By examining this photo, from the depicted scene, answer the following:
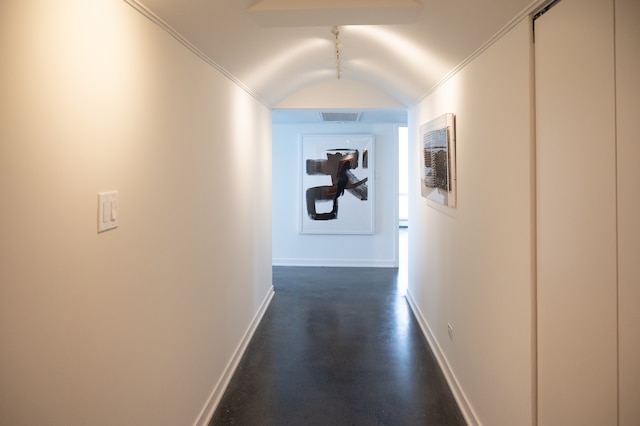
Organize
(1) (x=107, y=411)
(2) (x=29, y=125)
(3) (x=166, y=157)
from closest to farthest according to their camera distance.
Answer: (2) (x=29, y=125) → (1) (x=107, y=411) → (3) (x=166, y=157)

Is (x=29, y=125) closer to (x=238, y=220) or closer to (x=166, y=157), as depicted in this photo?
(x=166, y=157)

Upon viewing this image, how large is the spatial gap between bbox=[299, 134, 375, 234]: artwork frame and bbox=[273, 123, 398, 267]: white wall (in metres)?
0.09

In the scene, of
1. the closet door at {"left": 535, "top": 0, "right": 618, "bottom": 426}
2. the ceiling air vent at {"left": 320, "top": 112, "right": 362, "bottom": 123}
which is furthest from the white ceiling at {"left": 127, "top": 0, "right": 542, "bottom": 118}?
the ceiling air vent at {"left": 320, "top": 112, "right": 362, "bottom": 123}

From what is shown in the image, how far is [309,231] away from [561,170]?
5208mm

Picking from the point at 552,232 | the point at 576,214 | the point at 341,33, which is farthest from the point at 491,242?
the point at 341,33

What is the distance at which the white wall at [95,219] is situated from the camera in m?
1.01

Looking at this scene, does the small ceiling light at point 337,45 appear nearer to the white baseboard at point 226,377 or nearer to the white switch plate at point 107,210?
the white switch plate at point 107,210

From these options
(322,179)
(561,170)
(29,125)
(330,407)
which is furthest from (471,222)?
(322,179)

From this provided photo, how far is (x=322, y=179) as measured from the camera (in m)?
6.42

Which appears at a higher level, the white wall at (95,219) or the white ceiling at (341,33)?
the white ceiling at (341,33)

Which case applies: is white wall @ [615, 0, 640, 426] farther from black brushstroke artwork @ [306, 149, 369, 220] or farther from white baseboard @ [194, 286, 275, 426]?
black brushstroke artwork @ [306, 149, 369, 220]

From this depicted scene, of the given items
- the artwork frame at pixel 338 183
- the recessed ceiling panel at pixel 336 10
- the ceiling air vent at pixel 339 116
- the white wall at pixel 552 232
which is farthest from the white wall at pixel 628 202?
the artwork frame at pixel 338 183

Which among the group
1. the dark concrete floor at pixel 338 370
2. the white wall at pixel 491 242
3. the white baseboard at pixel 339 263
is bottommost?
the dark concrete floor at pixel 338 370

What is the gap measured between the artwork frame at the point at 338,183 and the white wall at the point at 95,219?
388 cm
